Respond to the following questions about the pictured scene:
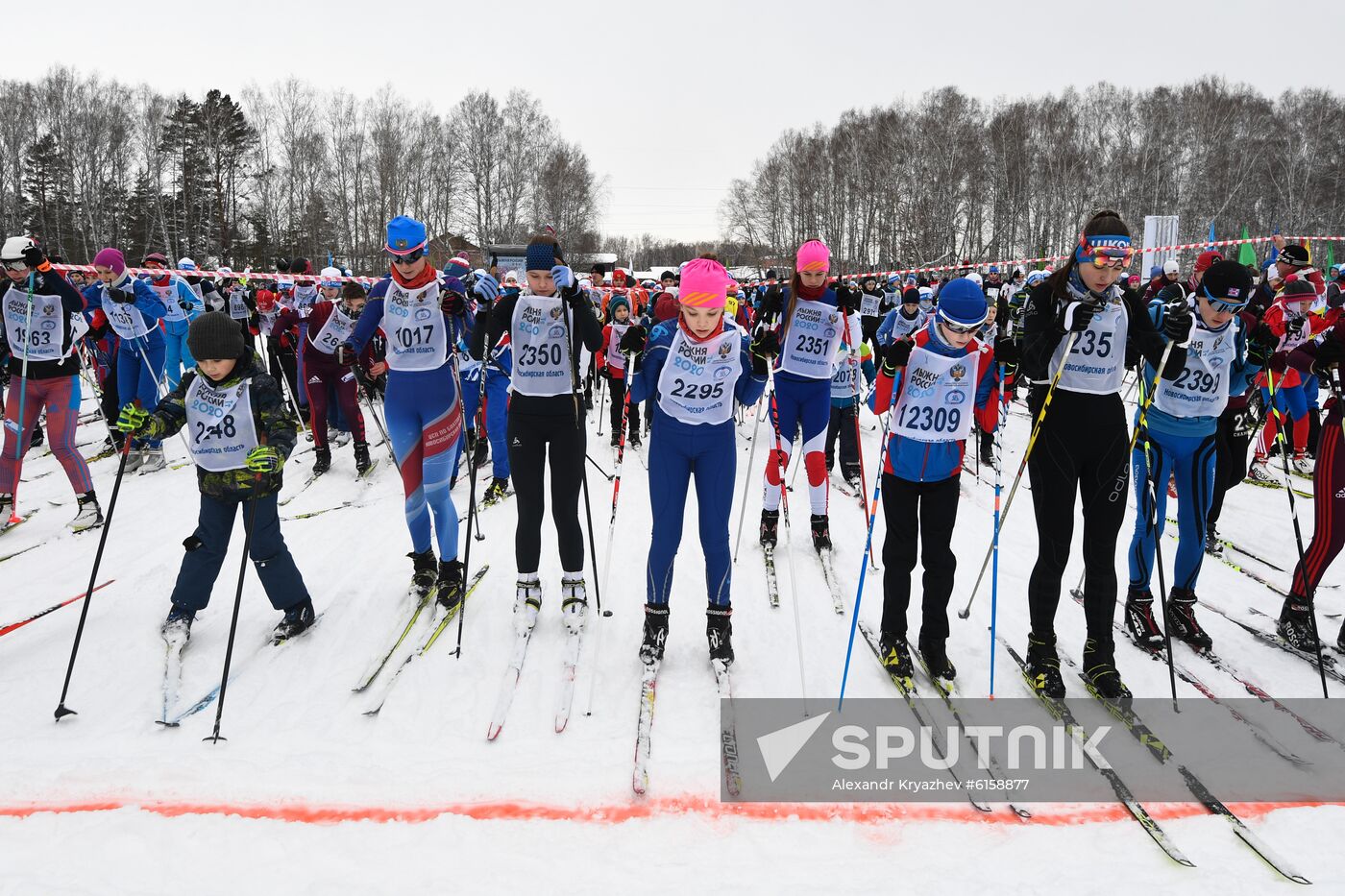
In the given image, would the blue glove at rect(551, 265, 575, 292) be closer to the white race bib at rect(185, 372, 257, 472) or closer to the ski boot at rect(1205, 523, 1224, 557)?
the white race bib at rect(185, 372, 257, 472)

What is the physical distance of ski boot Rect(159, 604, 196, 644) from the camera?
4.10 meters

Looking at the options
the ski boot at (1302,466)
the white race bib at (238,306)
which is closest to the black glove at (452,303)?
the ski boot at (1302,466)

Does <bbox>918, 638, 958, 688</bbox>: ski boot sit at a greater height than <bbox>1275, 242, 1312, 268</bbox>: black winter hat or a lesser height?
lesser

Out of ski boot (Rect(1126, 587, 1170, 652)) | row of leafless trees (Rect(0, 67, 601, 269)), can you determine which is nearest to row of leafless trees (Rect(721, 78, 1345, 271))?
row of leafless trees (Rect(0, 67, 601, 269))

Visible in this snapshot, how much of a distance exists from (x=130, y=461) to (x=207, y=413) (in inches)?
236

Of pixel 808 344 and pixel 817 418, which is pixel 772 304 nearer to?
pixel 808 344

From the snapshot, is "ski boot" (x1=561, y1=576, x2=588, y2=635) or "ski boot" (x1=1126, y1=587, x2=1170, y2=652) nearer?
"ski boot" (x1=1126, y1=587, x2=1170, y2=652)

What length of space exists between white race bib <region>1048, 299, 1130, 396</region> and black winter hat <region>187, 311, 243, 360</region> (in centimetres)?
445

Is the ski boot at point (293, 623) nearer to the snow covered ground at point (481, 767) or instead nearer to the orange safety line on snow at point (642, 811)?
the snow covered ground at point (481, 767)

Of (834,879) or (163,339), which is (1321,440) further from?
(163,339)

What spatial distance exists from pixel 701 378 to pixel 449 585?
236 centimetres

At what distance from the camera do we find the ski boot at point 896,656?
Answer: 3.80 m

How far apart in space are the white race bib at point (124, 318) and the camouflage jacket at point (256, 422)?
527 cm

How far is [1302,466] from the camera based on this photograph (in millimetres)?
8305
